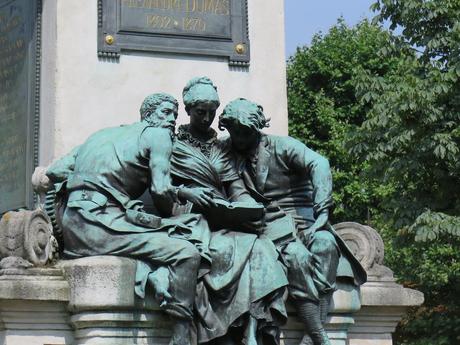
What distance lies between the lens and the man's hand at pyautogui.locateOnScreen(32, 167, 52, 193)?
8.91 metres

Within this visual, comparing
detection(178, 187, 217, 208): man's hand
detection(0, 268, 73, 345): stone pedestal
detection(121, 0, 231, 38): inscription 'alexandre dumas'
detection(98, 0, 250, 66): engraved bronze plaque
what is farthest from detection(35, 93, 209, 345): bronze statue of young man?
detection(121, 0, 231, 38): inscription 'alexandre dumas'

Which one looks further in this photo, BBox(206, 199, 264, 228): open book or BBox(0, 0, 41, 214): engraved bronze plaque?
BBox(0, 0, 41, 214): engraved bronze plaque

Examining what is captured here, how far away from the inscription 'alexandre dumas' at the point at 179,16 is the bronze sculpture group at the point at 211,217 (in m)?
1.13

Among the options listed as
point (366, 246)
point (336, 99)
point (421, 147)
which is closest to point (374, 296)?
point (366, 246)

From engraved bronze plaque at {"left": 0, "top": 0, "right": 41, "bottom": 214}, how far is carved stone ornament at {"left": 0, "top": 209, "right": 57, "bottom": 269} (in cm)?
140

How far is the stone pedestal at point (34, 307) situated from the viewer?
7.76m

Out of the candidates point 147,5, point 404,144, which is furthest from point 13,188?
point 404,144

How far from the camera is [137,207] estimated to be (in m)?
8.18

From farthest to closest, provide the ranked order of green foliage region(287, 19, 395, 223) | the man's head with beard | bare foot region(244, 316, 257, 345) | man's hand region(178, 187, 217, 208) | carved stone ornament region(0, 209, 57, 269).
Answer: green foliage region(287, 19, 395, 223), the man's head with beard, man's hand region(178, 187, 217, 208), carved stone ornament region(0, 209, 57, 269), bare foot region(244, 316, 257, 345)

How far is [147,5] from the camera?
373 inches

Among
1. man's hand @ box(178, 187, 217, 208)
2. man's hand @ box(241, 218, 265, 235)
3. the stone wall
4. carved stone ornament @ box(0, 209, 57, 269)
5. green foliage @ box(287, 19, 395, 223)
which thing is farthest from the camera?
green foliage @ box(287, 19, 395, 223)

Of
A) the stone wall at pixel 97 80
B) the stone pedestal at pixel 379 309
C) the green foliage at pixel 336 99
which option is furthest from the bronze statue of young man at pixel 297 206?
the green foliage at pixel 336 99

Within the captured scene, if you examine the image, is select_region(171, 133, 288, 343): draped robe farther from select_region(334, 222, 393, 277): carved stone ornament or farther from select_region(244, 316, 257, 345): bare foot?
select_region(334, 222, 393, 277): carved stone ornament

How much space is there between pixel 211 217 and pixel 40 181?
4.94 ft
